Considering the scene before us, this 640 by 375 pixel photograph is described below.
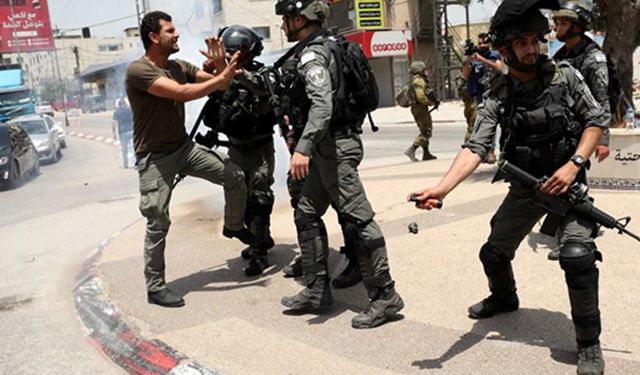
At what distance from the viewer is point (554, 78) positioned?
126 inches

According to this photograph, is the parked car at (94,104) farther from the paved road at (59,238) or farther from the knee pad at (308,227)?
the knee pad at (308,227)

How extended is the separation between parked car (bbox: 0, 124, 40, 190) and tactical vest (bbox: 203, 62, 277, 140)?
912 centimetres

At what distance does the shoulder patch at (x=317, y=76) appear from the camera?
3793 mm

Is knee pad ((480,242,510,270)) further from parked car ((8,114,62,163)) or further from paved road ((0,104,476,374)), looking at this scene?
parked car ((8,114,62,163))

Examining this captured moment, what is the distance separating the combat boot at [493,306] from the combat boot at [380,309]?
435 millimetres

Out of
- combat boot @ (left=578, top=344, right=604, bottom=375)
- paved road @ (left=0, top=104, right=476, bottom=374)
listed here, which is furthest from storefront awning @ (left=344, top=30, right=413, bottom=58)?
combat boot @ (left=578, top=344, right=604, bottom=375)

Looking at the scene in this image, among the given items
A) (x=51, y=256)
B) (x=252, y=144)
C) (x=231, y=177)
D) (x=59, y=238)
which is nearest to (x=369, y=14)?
(x=59, y=238)

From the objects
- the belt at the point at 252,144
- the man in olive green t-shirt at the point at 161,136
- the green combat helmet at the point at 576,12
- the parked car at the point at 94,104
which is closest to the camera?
the man in olive green t-shirt at the point at 161,136

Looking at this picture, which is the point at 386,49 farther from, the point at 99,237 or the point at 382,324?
the point at 382,324

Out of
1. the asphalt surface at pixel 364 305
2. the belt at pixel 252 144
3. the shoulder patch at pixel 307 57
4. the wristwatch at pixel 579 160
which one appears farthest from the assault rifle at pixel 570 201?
the belt at pixel 252 144

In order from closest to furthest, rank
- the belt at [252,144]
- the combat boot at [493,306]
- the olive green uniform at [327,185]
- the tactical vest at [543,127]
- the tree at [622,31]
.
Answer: the tactical vest at [543,127] < the olive green uniform at [327,185] < the combat boot at [493,306] < the belt at [252,144] < the tree at [622,31]

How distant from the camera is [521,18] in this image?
3102 mm

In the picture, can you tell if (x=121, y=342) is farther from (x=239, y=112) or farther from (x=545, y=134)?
(x=545, y=134)

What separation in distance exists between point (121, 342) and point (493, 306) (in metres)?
2.26
